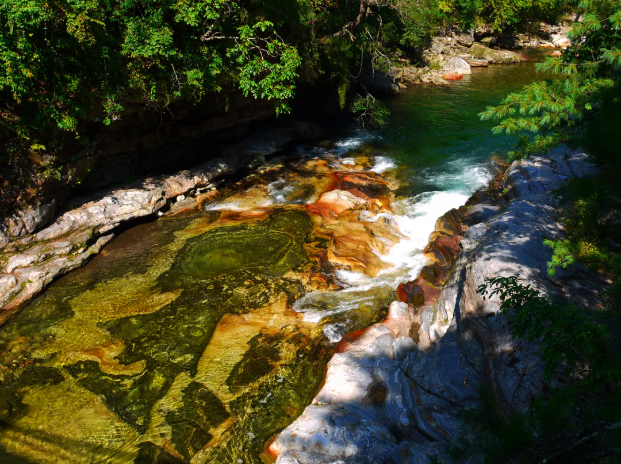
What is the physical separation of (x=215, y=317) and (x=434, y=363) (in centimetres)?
396

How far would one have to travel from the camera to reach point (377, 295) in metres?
8.39

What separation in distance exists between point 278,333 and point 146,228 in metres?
5.31

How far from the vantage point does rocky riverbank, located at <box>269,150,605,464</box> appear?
16.4 feet

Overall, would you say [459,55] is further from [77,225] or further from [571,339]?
[571,339]

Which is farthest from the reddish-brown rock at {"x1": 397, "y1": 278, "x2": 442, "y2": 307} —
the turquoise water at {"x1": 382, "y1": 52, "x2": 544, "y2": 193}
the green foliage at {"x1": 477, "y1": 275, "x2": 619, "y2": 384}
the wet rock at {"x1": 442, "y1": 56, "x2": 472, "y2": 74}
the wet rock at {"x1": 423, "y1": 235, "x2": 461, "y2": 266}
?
the wet rock at {"x1": 442, "y1": 56, "x2": 472, "y2": 74}

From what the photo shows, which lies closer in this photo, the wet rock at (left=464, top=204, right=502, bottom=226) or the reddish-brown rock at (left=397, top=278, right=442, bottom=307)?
the reddish-brown rock at (left=397, top=278, right=442, bottom=307)

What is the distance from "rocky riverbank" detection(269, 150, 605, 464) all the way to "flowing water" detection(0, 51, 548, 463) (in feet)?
1.85

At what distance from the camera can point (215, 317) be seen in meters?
7.86

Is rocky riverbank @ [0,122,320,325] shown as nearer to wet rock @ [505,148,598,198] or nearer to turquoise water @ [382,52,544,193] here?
turquoise water @ [382,52,544,193]

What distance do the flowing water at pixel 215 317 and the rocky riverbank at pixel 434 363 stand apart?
22.2 inches

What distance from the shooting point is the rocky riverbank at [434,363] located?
501cm

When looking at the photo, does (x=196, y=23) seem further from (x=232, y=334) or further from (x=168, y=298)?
(x=232, y=334)

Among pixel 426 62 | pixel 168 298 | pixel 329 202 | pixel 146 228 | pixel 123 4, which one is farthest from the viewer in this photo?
pixel 426 62

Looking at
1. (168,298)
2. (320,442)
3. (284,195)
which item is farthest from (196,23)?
(320,442)
